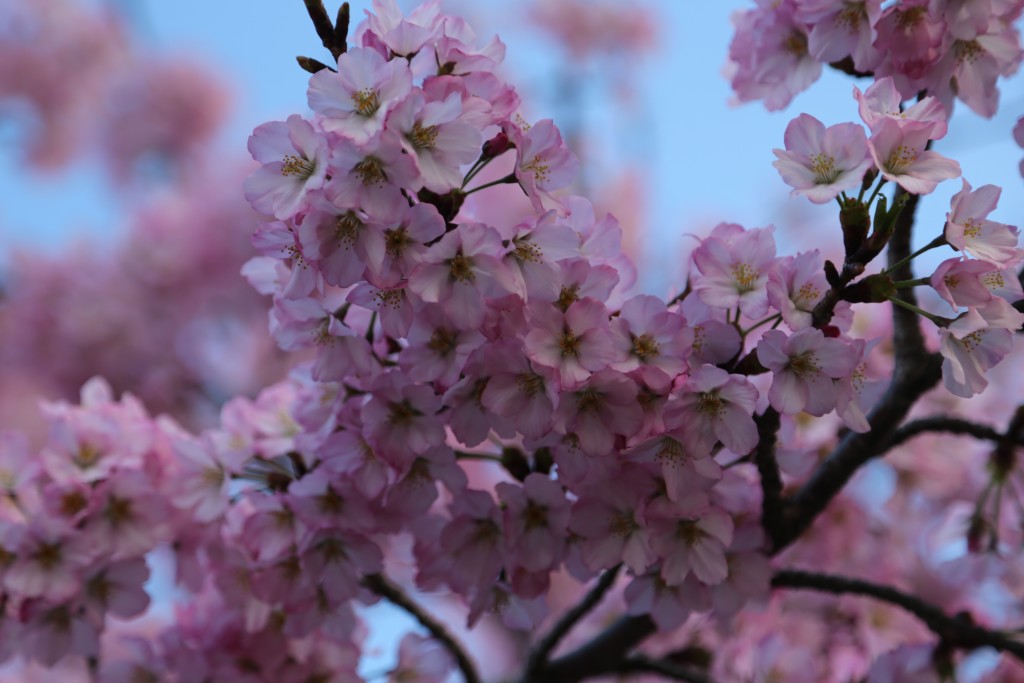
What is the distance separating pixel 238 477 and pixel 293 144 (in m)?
0.45

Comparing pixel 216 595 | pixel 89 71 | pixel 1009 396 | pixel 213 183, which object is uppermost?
pixel 89 71

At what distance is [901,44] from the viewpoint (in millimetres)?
861

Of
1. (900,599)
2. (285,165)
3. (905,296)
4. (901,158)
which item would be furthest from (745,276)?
(900,599)

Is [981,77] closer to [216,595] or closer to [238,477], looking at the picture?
[238,477]

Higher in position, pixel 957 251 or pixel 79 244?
pixel 79 244

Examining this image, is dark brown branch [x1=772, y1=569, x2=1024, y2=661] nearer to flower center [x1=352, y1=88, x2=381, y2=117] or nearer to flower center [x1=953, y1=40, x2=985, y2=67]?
flower center [x1=953, y1=40, x2=985, y2=67]

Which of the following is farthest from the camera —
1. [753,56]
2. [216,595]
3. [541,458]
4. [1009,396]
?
[1009,396]

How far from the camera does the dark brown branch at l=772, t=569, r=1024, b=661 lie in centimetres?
105

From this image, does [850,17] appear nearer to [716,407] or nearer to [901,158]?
[901,158]

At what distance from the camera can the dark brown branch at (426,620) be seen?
1094 mm

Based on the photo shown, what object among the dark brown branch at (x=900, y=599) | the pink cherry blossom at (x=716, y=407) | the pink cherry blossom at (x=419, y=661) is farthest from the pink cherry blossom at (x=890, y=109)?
the pink cherry blossom at (x=419, y=661)

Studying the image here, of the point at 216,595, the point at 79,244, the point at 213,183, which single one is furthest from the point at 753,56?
the point at 79,244

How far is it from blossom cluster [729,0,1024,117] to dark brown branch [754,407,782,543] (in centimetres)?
32

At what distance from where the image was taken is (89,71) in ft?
16.0
